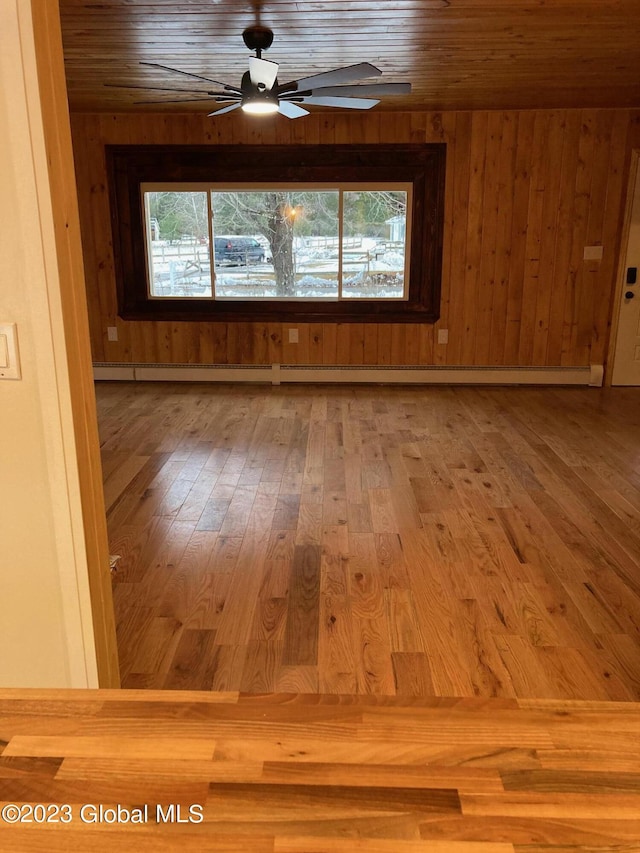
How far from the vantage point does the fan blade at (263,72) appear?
10.9 ft

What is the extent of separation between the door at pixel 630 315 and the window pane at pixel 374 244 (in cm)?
203

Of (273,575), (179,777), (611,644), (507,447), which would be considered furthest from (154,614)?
(507,447)

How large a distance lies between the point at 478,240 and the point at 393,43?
8.28 ft

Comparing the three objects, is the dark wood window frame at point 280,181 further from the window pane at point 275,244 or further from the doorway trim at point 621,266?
the doorway trim at point 621,266

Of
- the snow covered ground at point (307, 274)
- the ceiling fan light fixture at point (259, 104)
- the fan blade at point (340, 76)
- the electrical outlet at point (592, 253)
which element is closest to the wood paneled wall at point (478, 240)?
the electrical outlet at point (592, 253)

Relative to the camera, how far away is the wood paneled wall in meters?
5.83

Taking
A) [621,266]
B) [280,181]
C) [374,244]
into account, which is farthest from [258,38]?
[621,266]

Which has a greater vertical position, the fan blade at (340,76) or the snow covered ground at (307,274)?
the fan blade at (340,76)

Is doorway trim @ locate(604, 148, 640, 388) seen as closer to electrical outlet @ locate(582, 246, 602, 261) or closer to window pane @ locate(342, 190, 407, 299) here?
electrical outlet @ locate(582, 246, 602, 261)

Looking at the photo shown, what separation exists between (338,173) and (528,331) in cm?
231

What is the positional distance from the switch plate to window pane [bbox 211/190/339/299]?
199 inches

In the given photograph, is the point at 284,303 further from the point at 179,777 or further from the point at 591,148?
the point at 179,777

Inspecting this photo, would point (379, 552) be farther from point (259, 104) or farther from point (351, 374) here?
point (351, 374)

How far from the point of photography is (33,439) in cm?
145
